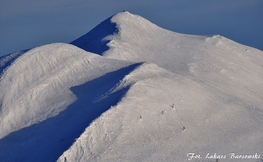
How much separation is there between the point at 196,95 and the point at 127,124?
18.1 ft

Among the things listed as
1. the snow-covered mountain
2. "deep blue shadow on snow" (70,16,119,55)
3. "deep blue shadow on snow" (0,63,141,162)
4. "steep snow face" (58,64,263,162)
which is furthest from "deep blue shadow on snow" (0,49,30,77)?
"steep snow face" (58,64,263,162)

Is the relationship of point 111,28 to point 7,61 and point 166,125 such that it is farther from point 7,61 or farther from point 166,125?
point 166,125

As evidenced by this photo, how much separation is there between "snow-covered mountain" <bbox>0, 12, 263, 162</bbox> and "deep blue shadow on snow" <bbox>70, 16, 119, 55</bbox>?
337cm

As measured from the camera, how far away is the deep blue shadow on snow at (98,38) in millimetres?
25562

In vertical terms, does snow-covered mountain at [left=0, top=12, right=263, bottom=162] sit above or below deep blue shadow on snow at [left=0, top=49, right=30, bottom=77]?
below

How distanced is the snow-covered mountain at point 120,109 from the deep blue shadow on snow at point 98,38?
3.37 meters

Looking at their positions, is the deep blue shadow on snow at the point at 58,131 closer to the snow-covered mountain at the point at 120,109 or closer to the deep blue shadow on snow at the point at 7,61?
the snow-covered mountain at the point at 120,109

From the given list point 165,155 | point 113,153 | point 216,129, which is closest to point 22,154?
point 113,153

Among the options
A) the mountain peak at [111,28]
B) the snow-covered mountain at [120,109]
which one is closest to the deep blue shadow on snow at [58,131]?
the snow-covered mountain at [120,109]

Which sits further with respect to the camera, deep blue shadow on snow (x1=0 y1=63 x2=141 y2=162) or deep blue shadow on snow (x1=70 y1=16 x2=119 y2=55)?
deep blue shadow on snow (x1=70 y1=16 x2=119 y2=55)

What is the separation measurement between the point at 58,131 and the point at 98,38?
61.1 feet

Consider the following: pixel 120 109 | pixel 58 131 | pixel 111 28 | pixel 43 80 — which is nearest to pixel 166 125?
pixel 120 109

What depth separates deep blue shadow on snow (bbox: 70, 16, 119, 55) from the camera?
25.6 metres

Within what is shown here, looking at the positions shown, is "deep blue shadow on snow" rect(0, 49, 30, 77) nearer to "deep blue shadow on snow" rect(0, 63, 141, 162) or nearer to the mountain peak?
"deep blue shadow on snow" rect(0, 63, 141, 162)
